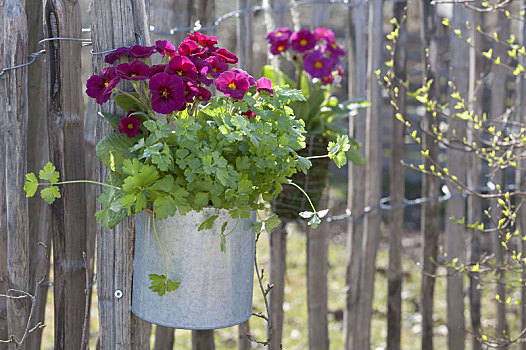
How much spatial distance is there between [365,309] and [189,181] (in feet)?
4.35

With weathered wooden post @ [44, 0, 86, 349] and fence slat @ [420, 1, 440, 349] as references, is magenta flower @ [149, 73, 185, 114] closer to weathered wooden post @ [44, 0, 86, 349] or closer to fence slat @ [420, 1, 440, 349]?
weathered wooden post @ [44, 0, 86, 349]

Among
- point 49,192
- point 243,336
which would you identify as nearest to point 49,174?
point 49,192

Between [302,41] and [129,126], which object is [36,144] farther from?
[302,41]

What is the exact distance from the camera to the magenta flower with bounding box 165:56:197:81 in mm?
1151

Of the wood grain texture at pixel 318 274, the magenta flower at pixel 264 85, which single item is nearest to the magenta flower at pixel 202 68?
the magenta flower at pixel 264 85

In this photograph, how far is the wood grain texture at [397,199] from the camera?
2256mm

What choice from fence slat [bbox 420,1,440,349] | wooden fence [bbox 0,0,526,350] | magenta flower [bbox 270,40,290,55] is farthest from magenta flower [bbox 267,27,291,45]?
fence slat [bbox 420,1,440,349]

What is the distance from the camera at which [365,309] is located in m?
2.26

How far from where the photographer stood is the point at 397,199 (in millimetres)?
2285

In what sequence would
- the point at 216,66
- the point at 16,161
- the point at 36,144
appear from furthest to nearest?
the point at 36,144, the point at 16,161, the point at 216,66

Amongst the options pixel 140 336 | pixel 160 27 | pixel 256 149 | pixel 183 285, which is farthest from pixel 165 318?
pixel 160 27

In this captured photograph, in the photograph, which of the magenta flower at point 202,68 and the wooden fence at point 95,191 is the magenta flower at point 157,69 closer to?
the magenta flower at point 202,68

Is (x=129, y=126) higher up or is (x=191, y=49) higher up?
(x=191, y=49)

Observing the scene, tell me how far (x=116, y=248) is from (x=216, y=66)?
47cm
